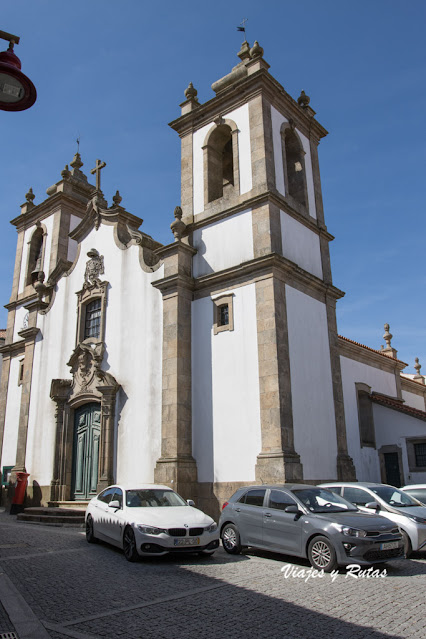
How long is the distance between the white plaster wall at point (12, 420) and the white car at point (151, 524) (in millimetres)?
12619

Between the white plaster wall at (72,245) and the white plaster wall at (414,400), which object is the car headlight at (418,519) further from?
the white plaster wall at (72,245)

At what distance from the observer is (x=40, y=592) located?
694 centimetres

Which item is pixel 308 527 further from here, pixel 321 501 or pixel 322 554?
pixel 321 501

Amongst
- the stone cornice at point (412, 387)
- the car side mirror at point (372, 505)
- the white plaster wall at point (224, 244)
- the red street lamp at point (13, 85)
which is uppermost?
the white plaster wall at point (224, 244)

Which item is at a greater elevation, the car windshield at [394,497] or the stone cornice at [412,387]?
the stone cornice at [412,387]

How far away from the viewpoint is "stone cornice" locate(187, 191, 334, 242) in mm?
15727

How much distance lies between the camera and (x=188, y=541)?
904cm

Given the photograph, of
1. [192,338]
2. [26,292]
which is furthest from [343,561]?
[26,292]

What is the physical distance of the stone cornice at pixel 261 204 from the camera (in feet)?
51.6

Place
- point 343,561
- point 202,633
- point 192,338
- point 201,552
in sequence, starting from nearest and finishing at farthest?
point 202,633 → point 343,561 → point 201,552 → point 192,338

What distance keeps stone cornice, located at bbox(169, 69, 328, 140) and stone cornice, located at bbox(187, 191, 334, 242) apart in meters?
3.66

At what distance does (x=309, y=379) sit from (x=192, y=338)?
3.72m

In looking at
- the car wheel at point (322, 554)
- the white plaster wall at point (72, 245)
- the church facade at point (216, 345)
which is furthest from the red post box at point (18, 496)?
the car wheel at point (322, 554)

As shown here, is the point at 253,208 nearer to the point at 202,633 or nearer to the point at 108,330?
the point at 108,330
